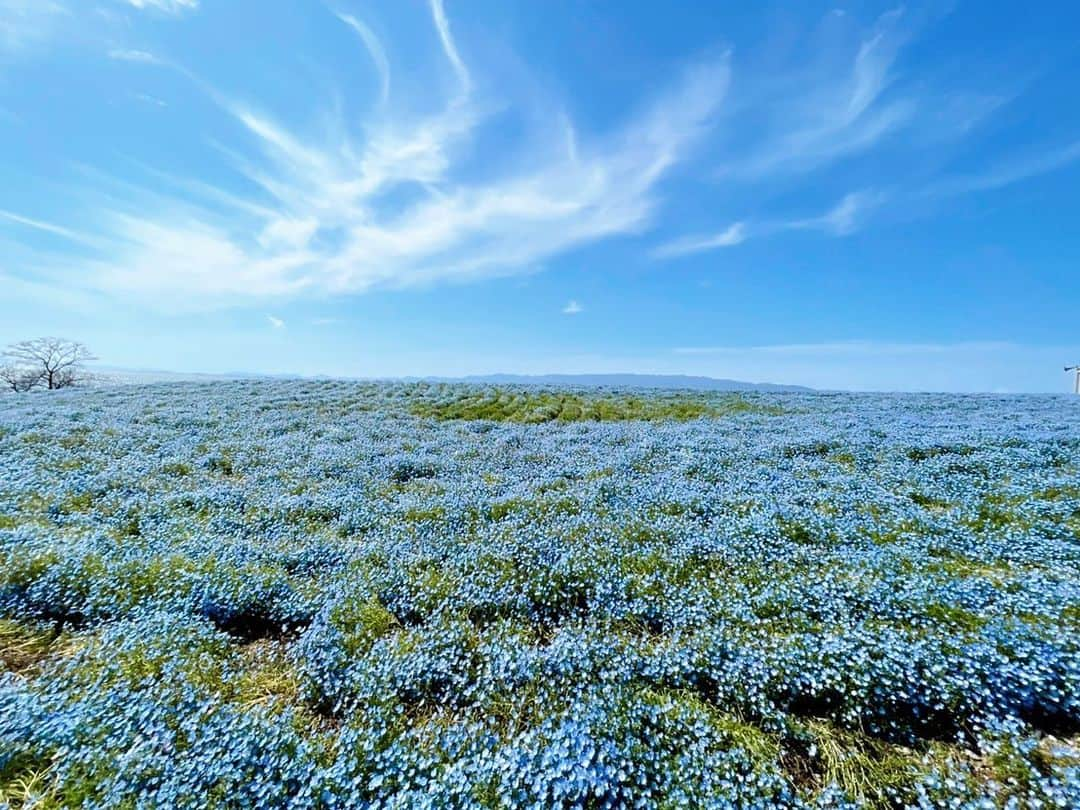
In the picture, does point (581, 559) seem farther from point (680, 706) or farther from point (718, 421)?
point (718, 421)

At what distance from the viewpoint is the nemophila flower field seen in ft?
10.6

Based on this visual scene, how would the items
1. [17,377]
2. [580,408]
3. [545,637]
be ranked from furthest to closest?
1. [17,377]
2. [580,408]
3. [545,637]

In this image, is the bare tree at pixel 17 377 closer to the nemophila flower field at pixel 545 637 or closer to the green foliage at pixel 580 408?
the green foliage at pixel 580 408

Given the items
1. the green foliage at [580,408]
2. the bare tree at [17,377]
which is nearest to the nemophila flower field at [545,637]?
the green foliage at [580,408]

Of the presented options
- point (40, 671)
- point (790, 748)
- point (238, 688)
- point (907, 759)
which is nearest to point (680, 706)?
point (790, 748)

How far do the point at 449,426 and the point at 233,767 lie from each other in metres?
13.9

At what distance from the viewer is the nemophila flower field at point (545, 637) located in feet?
10.6

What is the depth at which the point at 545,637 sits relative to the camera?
4.96m

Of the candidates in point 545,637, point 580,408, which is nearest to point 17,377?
point 580,408

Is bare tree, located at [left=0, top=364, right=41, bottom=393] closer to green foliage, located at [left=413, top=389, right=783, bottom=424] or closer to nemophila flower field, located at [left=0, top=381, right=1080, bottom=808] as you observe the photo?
green foliage, located at [left=413, top=389, right=783, bottom=424]

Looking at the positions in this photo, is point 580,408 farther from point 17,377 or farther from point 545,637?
point 17,377

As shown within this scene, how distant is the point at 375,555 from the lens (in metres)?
6.36

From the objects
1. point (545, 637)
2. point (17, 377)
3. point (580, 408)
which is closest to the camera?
point (545, 637)

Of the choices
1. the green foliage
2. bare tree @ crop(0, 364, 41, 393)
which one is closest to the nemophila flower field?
the green foliage
